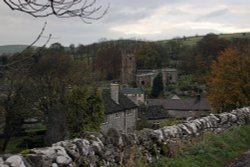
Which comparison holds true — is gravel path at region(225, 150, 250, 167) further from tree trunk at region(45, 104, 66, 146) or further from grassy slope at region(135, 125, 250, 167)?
tree trunk at region(45, 104, 66, 146)

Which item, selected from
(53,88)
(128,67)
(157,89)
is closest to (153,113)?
(53,88)

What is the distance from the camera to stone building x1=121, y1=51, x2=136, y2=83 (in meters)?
100

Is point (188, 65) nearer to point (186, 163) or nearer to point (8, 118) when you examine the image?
point (8, 118)

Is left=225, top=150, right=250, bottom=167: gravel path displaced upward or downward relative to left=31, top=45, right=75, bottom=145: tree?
upward

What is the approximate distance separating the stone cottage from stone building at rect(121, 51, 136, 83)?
1803 inches

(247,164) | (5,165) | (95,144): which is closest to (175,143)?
(247,164)

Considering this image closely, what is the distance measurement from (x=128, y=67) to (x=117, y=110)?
52.6 meters

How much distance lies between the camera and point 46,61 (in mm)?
A: 46875

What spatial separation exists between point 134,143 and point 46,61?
40.0 metres

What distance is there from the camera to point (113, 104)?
50031 mm

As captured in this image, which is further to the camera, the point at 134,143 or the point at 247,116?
the point at 247,116

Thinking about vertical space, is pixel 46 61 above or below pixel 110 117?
above

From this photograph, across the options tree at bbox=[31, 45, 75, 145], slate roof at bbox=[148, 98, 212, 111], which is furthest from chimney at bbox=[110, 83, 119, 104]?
slate roof at bbox=[148, 98, 212, 111]

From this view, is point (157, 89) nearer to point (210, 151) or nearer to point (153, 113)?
point (153, 113)
